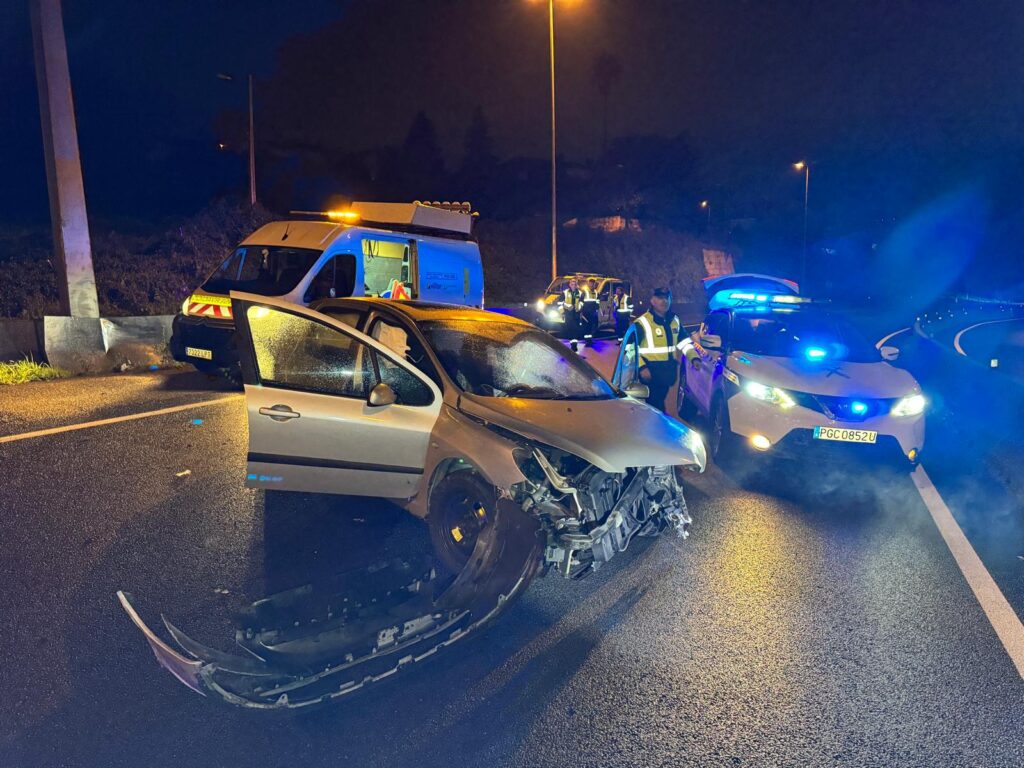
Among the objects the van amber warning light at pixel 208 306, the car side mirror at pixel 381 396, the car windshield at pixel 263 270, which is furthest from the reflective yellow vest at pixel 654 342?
the van amber warning light at pixel 208 306

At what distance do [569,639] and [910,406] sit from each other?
15.1 feet

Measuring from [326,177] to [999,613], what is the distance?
62.5m

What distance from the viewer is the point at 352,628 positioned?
3.72 metres

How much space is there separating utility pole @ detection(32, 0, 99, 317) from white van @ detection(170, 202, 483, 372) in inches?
76.3

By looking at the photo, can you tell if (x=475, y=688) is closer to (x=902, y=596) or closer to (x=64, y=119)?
(x=902, y=596)

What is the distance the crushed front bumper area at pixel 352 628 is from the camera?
3236 millimetres

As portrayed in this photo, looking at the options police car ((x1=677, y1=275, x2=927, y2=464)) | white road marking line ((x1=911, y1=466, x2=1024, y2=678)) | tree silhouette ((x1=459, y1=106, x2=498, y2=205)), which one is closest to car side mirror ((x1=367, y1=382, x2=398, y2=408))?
white road marking line ((x1=911, y1=466, x2=1024, y2=678))

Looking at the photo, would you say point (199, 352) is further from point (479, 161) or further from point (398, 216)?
point (479, 161)

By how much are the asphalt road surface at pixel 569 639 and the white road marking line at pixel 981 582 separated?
0.21ft

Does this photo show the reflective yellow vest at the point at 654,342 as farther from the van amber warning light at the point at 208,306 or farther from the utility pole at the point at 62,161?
the utility pole at the point at 62,161

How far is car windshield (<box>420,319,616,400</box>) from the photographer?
5.16 m

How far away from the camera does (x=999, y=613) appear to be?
14.1 feet

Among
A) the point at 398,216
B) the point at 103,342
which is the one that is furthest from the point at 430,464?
the point at 103,342

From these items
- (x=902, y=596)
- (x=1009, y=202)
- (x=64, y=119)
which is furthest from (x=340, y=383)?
(x=1009, y=202)
